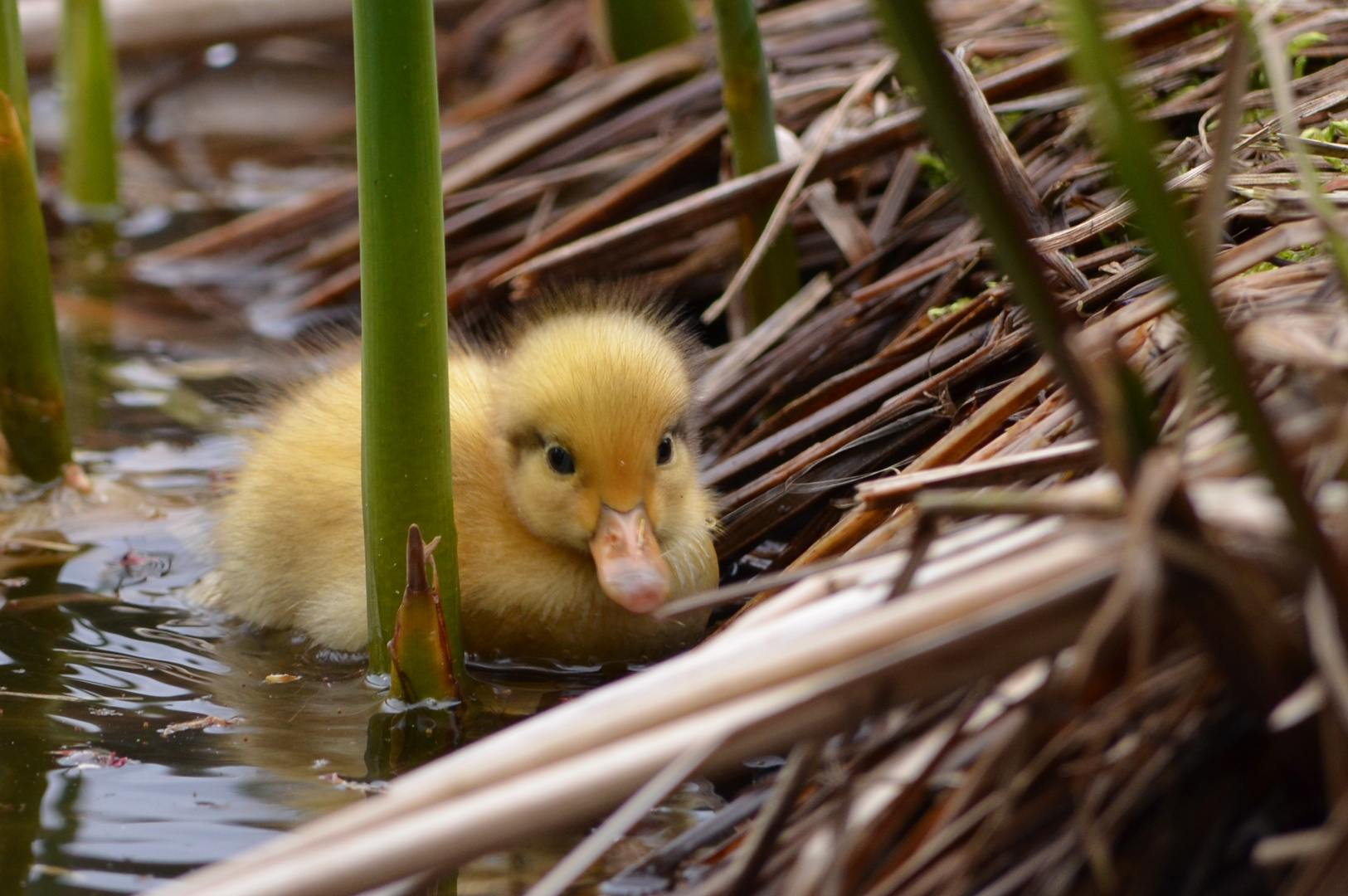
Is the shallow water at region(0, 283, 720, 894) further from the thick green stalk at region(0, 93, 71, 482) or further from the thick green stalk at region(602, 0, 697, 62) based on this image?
the thick green stalk at region(602, 0, 697, 62)

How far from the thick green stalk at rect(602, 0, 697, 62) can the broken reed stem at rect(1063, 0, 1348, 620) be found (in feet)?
10.3

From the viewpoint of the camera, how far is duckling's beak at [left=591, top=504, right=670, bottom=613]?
1.90 meters

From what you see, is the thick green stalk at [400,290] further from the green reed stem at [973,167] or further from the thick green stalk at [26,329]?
the thick green stalk at [26,329]

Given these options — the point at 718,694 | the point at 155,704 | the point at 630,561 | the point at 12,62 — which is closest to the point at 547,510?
the point at 630,561

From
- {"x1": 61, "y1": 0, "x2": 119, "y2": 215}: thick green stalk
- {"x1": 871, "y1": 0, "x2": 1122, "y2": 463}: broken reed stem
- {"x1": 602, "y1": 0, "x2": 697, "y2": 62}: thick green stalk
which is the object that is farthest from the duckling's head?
{"x1": 61, "y1": 0, "x2": 119, "y2": 215}: thick green stalk

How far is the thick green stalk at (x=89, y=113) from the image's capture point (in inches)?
163

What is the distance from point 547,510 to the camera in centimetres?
216

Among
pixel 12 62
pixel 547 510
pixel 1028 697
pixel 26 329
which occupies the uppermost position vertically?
pixel 12 62

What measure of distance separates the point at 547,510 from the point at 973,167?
1.31m

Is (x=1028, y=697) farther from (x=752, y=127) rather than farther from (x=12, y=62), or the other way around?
(x=12, y=62)

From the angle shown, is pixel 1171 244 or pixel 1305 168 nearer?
pixel 1171 244

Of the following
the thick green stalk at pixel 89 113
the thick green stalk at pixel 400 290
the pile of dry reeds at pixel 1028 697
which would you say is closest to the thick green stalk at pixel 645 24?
the thick green stalk at pixel 89 113

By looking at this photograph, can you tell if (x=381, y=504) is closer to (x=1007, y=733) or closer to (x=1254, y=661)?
(x=1007, y=733)

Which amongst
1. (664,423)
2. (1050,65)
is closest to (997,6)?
(1050,65)
